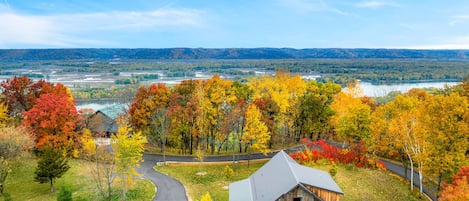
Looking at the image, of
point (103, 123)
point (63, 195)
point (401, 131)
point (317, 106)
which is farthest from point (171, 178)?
point (103, 123)

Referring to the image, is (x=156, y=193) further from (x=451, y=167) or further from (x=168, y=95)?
(x=451, y=167)

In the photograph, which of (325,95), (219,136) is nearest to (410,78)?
(325,95)

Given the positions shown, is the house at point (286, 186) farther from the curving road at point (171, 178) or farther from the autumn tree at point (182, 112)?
the autumn tree at point (182, 112)

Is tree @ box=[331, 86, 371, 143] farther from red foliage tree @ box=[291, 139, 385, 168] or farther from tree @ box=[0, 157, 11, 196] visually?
tree @ box=[0, 157, 11, 196]

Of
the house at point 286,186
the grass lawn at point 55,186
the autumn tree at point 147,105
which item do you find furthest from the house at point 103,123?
the house at point 286,186

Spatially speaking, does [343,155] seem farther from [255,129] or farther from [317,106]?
[255,129]
